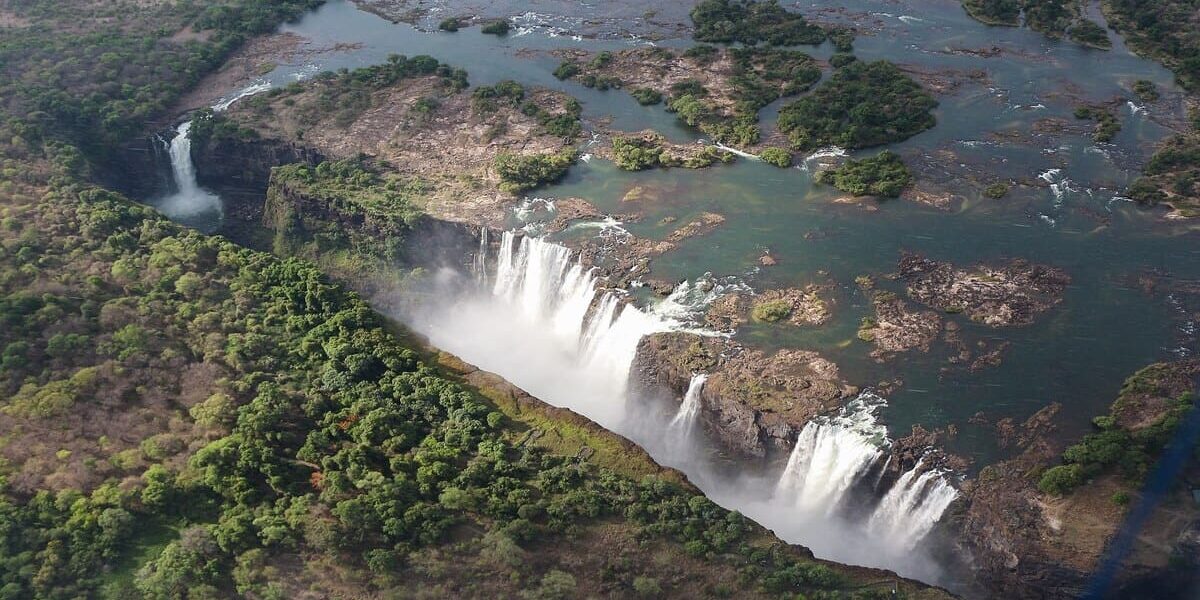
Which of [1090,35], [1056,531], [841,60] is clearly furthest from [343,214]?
[1090,35]

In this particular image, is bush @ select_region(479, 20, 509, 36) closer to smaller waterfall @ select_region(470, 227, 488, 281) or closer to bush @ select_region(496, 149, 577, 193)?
bush @ select_region(496, 149, 577, 193)

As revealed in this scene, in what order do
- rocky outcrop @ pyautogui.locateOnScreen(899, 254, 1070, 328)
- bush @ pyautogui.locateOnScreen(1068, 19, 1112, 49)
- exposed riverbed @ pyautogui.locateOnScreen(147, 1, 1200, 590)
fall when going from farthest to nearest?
1. bush @ pyautogui.locateOnScreen(1068, 19, 1112, 49)
2. rocky outcrop @ pyautogui.locateOnScreen(899, 254, 1070, 328)
3. exposed riverbed @ pyautogui.locateOnScreen(147, 1, 1200, 590)

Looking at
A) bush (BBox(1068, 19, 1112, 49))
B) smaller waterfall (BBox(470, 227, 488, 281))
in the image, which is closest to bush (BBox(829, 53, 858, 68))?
bush (BBox(1068, 19, 1112, 49))

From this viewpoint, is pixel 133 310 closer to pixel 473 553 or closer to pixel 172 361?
pixel 172 361

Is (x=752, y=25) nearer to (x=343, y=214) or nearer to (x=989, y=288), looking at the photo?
(x=989, y=288)

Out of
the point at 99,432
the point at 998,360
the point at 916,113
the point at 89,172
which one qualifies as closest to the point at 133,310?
the point at 99,432

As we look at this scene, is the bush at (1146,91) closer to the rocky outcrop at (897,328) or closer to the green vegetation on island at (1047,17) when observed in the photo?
the green vegetation on island at (1047,17)
